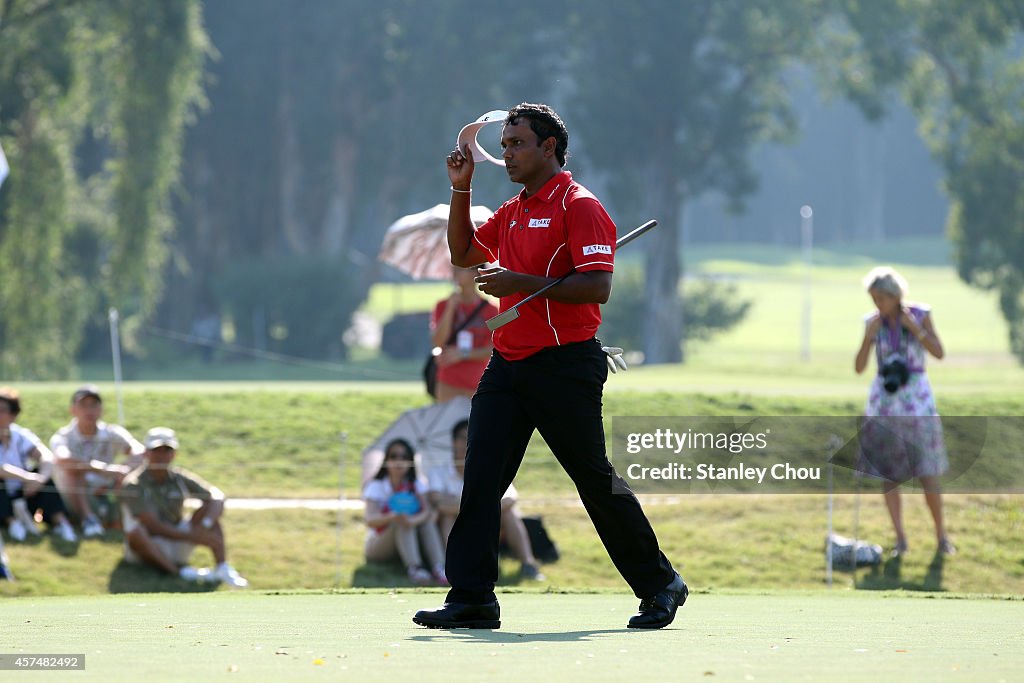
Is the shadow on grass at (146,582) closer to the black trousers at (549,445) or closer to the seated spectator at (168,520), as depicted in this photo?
the seated spectator at (168,520)

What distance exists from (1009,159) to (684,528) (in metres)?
23.4

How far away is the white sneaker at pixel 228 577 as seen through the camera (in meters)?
12.6

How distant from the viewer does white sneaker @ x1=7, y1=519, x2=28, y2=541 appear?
13195mm

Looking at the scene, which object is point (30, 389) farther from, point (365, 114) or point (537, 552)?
point (365, 114)

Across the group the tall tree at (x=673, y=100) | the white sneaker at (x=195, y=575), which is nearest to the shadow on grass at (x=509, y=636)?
the white sneaker at (x=195, y=575)

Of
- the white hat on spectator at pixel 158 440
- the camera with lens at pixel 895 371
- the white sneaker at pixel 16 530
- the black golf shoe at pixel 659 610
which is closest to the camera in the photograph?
the black golf shoe at pixel 659 610

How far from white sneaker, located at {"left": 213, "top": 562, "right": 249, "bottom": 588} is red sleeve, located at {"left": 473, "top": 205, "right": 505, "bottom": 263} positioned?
5.88 metres

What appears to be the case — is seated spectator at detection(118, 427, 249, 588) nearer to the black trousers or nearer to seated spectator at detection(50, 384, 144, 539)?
seated spectator at detection(50, 384, 144, 539)

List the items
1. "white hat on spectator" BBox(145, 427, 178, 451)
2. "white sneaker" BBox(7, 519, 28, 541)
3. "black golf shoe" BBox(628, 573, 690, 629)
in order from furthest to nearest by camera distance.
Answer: "white sneaker" BBox(7, 519, 28, 541), "white hat on spectator" BBox(145, 427, 178, 451), "black golf shoe" BBox(628, 573, 690, 629)

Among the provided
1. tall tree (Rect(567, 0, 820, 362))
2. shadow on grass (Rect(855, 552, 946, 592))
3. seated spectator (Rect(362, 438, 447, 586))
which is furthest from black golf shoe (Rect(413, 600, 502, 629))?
tall tree (Rect(567, 0, 820, 362))

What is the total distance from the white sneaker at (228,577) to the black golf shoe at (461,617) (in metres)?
5.77

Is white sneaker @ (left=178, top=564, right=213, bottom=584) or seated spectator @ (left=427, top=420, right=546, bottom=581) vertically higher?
seated spectator @ (left=427, top=420, right=546, bottom=581)

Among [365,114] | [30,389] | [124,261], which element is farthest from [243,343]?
[30,389]

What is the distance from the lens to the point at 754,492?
49.7ft
